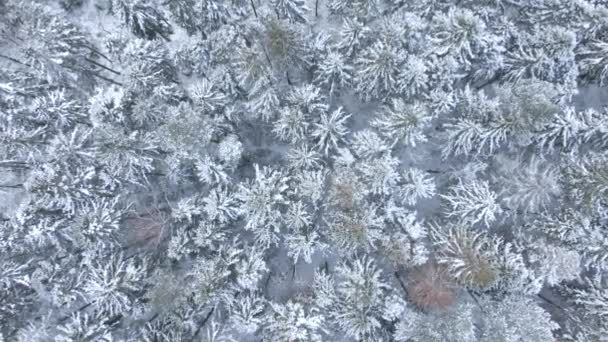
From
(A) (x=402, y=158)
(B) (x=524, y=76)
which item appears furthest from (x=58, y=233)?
(B) (x=524, y=76)

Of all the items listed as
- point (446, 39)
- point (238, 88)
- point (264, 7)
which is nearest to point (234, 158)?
point (238, 88)

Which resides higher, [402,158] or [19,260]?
[402,158]

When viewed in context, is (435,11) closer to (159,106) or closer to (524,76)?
(524,76)

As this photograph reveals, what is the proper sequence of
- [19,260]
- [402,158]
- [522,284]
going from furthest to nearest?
1. [402,158]
2. [19,260]
3. [522,284]

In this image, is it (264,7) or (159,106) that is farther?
(264,7)

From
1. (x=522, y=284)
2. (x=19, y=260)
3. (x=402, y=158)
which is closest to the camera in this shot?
(x=522, y=284)

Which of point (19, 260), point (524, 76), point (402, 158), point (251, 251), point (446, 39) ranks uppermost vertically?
point (446, 39)
